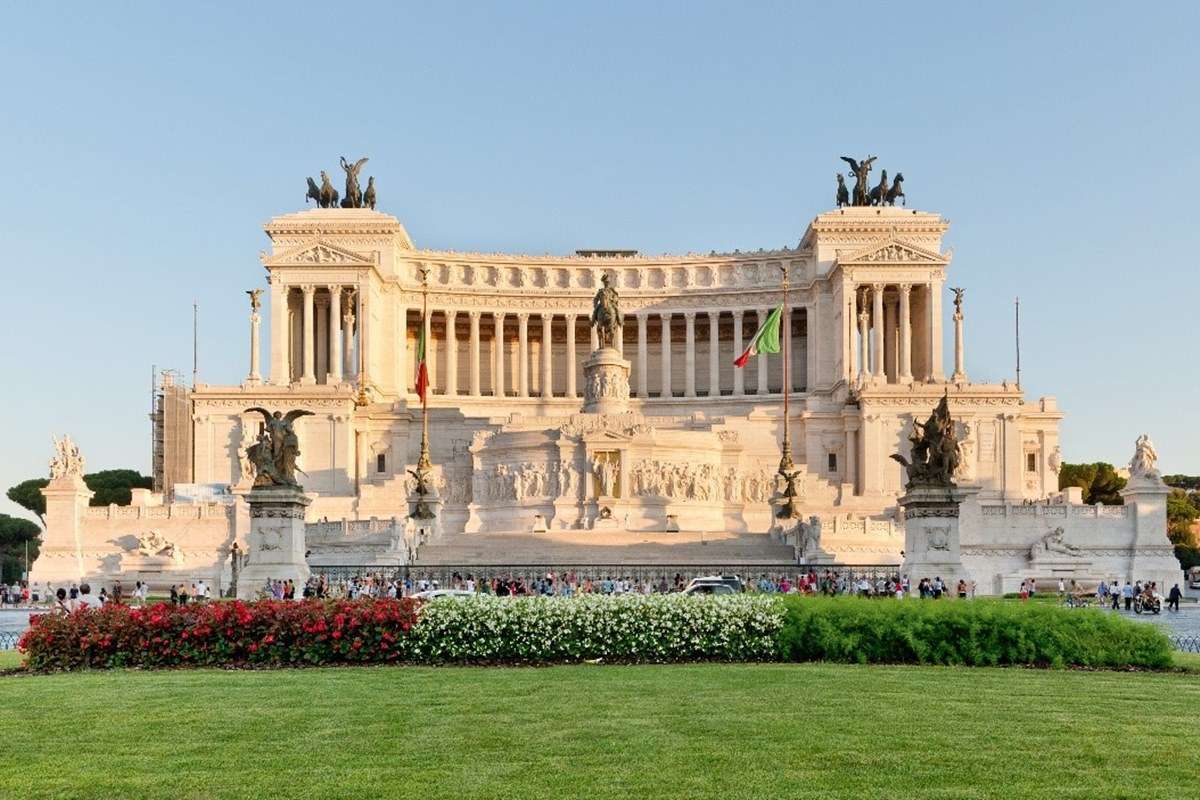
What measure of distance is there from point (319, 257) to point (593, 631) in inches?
3015

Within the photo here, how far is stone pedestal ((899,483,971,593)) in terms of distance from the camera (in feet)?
109

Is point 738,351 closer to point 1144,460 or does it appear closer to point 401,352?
point 401,352

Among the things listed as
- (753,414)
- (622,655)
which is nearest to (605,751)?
(622,655)

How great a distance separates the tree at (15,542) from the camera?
4434 inches

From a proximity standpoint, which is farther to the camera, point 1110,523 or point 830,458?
point 830,458

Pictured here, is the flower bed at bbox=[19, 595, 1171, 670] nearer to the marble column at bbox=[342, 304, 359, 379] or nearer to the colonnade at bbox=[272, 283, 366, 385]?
the colonnade at bbox=[272, 283, 366, 385]

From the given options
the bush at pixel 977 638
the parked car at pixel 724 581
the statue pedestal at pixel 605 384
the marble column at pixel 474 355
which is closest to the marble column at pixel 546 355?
the marble column at pixel 474 355


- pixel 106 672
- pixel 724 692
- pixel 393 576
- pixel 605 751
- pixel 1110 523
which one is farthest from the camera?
pixel 1110 523

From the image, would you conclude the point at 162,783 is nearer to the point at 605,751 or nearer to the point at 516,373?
the point at 605,751

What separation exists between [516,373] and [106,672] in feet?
285

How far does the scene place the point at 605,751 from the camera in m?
13.0

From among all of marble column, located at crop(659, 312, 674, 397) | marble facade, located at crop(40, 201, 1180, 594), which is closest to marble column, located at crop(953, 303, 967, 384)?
marble facade, located at crop(40, 201, 1180, 594)

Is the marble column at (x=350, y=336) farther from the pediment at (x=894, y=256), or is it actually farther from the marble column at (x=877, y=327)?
the marble column at (x=877, y=327)

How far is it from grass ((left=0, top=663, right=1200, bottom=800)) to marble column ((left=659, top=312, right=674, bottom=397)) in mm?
84605
